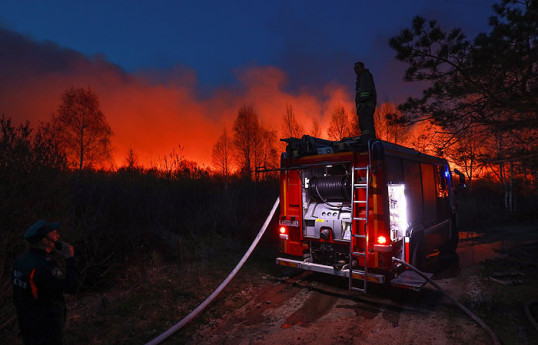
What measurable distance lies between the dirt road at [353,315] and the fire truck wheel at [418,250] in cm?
54

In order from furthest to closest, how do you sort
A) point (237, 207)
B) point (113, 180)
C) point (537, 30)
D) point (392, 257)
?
point (237, 207) → point (113, 180) → point (537, 30) → point (392, 257)

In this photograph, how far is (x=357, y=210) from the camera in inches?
217

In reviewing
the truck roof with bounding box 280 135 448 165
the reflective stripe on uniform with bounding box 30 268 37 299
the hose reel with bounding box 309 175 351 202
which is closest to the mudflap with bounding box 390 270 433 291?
the hose reel with bounding box 309 175 351 202

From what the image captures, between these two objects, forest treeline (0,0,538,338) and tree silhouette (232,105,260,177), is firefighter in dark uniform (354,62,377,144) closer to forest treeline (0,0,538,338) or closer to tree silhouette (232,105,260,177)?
forest treeline (0,0,538,338)

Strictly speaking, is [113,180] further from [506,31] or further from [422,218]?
[506,31]

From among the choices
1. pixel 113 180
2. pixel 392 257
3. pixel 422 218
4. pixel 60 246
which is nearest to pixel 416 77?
pixel 422 218

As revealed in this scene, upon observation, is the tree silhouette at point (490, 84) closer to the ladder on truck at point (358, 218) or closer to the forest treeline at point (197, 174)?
the forest treeline at point (197, 174)

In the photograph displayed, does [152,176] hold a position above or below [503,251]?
above

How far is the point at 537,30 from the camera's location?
6324 millimetres

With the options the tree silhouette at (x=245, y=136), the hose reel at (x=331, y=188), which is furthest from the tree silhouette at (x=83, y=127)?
the hose reel at (x=331, y=188)

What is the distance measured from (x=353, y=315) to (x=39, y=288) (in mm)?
4258

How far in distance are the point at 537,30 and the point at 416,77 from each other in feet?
8.19

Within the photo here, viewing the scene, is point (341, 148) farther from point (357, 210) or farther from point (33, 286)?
point (33, 286)

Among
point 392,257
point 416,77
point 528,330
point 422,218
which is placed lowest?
point 528,330
